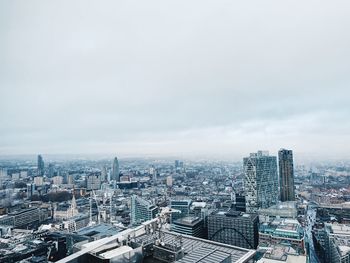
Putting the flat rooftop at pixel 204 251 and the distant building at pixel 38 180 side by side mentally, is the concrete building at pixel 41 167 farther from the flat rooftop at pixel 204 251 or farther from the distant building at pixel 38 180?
the flat rooftop at pixel 204 251

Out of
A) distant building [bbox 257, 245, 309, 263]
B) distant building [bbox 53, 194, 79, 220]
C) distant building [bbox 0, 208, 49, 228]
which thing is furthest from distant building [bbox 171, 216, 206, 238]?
distant building [bbox 0, 208, 49, 228]

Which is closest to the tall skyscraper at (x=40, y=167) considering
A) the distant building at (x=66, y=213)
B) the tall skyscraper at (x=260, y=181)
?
the distant building at (x=66, y=213)

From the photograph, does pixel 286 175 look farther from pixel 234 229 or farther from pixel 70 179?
pixel 70 179

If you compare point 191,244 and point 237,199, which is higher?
point 191,244

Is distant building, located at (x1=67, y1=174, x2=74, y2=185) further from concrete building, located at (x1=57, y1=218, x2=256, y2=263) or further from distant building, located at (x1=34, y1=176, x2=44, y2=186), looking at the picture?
concrete building, located at (x1=57, y1=218, x2=256, y2=263)

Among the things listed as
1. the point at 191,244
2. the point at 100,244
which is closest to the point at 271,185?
the point at 191,244

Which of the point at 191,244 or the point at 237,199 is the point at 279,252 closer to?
the point at 191,244

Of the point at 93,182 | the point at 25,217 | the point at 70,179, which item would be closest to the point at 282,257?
the point at 25,217
